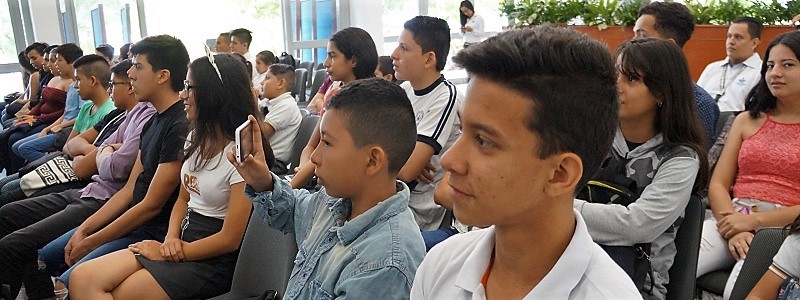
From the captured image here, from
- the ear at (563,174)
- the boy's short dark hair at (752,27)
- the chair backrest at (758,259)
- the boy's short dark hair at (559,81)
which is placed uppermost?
the boy's short dark hair at (559,81)

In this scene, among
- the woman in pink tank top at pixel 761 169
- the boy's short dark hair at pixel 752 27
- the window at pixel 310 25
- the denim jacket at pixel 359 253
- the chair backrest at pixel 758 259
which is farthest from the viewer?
the window at pixel 310 25

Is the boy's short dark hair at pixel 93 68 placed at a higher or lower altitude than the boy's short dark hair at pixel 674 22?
lower

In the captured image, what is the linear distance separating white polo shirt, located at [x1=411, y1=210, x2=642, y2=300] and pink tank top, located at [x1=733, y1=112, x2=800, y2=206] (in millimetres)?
1773

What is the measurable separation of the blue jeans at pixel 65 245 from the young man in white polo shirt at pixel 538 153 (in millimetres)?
1884

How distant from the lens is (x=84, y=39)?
8.90 m

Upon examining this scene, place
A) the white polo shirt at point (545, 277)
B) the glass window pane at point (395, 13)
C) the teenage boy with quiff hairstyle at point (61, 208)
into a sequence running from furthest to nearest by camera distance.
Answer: the glass window pane at point (395, 13) → the teenage boy with quiff hairstyle at point (61, 208) → the white polo shirt at point (545, 277)

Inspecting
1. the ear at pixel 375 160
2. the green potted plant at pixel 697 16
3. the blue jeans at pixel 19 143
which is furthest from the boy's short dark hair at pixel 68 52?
the ear at pixel 375 160

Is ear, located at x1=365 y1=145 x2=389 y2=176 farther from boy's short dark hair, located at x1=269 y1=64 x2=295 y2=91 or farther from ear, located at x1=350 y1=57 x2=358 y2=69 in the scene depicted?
boy's short dark hair, located at x1=269 y1=64 x2=295 y2=91

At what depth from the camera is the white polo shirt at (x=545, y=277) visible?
85 centimetres

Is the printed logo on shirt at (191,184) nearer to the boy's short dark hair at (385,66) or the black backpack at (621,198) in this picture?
the black backpack at (621,198)

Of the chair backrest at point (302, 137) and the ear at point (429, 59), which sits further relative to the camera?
the chair backrest at point (302, 137)

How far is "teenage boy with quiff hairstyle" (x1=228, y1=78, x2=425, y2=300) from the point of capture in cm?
139

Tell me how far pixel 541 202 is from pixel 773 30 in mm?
5676

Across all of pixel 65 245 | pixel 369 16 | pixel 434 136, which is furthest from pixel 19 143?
pixel 369 16
